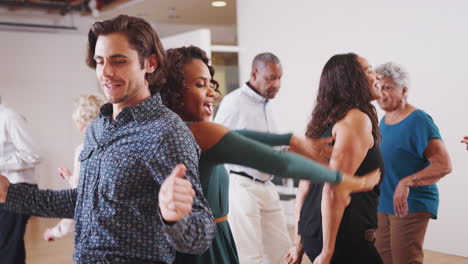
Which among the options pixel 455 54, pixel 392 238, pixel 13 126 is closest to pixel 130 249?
pixel 392 238

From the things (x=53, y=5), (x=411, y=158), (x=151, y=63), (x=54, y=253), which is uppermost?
(x=53, y=5)

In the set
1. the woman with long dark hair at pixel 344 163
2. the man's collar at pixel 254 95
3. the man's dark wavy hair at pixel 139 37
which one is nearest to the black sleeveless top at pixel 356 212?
the woman with long dark hair at pixel 344 163

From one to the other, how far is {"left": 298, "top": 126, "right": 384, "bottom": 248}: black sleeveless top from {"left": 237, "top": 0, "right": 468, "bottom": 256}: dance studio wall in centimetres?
286

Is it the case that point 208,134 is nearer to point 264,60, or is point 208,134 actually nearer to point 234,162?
point 234,162

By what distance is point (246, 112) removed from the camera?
3998 millimetres

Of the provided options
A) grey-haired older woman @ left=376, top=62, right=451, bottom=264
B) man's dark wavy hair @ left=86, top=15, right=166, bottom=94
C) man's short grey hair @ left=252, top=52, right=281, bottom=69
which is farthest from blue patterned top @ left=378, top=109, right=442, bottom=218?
man's dark wavy hair @ left=86, top=15, right=166, bottom=94

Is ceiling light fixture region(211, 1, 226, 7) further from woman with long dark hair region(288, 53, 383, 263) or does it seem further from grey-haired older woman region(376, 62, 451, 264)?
woman with long dark hair region(288, 53, 383, 263)

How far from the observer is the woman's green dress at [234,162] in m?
1.21

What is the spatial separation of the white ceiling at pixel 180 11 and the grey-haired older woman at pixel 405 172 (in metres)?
5.18

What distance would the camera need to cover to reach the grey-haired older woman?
8.83 ft

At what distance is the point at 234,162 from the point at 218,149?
0.28 feet

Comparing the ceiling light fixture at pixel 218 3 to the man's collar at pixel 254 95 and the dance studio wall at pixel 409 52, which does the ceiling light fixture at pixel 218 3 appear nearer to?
the dance studio wall at pixel 409 52

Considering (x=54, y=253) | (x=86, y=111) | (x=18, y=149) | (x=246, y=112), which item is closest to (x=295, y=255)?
(x=86, y=111)

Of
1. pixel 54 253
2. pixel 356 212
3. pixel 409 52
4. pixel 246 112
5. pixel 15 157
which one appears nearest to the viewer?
pixel 356 212
